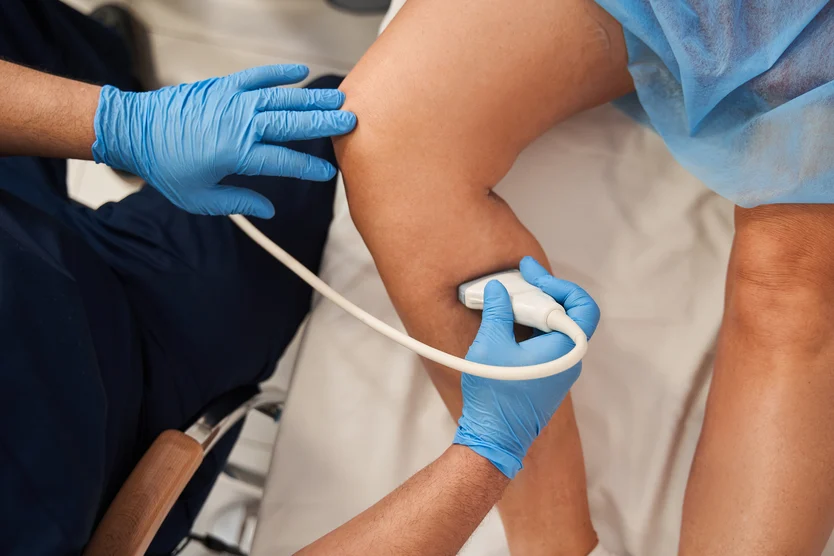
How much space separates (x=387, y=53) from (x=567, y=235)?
371 millimetres

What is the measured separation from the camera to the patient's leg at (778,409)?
27.1 inches

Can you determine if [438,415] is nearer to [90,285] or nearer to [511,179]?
[511,179]

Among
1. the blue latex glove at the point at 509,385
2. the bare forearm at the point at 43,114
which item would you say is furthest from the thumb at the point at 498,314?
the bare forearm at the point at 43,114

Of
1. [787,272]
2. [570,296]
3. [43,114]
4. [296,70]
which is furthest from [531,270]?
[43,114]

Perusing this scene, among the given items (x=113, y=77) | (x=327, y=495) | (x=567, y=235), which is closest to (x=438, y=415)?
(x=327, y=495)

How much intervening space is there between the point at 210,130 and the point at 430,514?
50cm

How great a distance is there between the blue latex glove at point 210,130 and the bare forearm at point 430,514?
40 cm

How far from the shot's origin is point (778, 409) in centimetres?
70

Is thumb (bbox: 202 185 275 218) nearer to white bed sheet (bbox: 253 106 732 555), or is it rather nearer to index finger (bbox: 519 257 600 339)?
white bed sheet (bbox: 253 106 732 555)

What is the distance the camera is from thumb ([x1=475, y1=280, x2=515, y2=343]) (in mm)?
660

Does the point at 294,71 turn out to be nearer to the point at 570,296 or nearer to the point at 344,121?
the point at 344,121

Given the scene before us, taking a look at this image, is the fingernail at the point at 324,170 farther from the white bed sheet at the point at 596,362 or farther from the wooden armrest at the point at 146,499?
the wooden armrest at the point at 146,499

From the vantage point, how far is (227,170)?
2.45 ft

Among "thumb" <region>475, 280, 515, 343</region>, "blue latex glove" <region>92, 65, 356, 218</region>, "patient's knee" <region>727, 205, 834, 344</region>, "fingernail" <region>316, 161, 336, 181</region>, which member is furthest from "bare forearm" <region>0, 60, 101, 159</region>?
"patient's knee" <region>727, 205, 834, 344</region>
